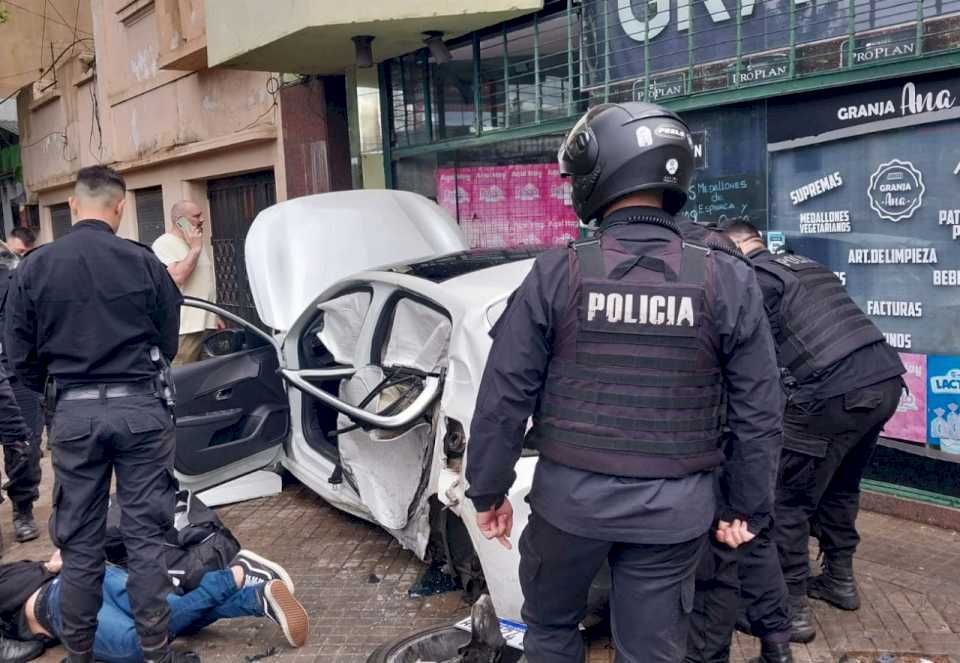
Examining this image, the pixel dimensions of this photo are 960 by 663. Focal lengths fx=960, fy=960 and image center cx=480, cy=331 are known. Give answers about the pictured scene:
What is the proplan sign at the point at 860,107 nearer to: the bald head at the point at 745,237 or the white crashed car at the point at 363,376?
the bald head at the point at 745,237

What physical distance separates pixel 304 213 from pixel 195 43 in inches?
231

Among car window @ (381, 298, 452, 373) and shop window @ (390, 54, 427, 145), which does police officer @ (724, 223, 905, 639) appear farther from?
shop window @ (390, 54, 427, 145)

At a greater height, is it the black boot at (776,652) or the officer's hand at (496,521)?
the officer's hand at (496,521)

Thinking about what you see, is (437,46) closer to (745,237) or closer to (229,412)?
(229,412)

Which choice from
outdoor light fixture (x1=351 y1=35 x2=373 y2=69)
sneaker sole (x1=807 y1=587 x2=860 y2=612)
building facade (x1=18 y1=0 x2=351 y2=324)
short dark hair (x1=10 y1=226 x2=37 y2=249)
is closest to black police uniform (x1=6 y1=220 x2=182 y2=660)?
sneaker sole (x1=807 y1=587 x2=860 y2=612)

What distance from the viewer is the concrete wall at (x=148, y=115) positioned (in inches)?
425

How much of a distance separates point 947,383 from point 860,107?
1.54m

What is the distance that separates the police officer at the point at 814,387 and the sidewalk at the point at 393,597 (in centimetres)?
31

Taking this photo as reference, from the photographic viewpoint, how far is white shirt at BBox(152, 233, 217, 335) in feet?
21.1

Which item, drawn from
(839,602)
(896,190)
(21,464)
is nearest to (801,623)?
(839,602)

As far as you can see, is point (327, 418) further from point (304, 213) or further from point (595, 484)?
point (595, 484)

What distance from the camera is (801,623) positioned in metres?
3.78

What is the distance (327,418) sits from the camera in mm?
5551

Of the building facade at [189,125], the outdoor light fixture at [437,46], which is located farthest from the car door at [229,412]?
the building facade at [189,125]
